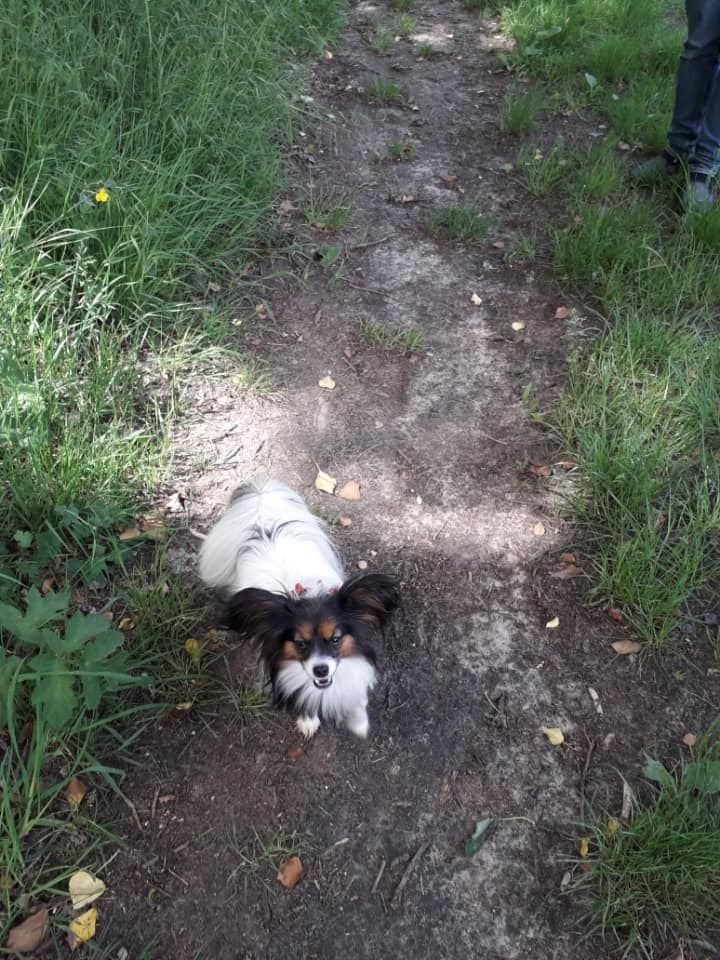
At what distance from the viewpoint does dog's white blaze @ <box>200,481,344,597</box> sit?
2.19m

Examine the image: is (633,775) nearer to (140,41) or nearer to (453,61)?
(140,41)

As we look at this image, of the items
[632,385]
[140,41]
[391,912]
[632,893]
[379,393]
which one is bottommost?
[391,912]

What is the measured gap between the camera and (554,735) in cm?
218

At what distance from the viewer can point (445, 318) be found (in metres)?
3.63

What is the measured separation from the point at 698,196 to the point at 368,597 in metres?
3.32

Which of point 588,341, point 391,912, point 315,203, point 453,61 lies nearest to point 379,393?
point 588,341

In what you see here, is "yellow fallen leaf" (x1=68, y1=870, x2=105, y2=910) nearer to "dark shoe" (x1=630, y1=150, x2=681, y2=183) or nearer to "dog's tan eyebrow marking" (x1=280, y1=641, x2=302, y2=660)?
"dog's tan eyebrow marking" (x1=280, y1=641, x2=302, y2=660)

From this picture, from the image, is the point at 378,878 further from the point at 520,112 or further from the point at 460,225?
the point at 520,112

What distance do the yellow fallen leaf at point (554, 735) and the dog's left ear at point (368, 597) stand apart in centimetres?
70

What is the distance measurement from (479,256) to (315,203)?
1.06 meters

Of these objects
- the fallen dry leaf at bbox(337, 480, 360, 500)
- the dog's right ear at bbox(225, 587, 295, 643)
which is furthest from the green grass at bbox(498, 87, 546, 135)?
the dog's right ear at bbox(225, 587, 295, 643)

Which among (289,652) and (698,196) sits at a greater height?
(698,196)

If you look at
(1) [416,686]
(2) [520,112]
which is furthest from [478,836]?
(2) [520,112]

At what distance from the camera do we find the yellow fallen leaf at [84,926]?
5.61ft
